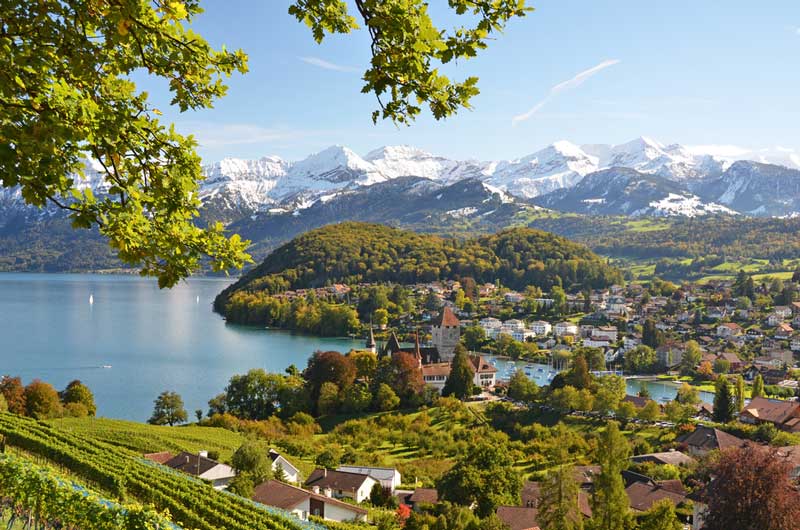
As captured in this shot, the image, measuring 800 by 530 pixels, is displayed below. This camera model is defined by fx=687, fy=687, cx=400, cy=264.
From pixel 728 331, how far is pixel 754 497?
51319 millimetres

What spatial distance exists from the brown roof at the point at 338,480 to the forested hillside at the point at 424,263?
209ft

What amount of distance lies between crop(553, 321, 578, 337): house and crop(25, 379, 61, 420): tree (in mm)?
45972

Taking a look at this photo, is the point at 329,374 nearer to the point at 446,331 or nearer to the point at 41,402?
the point at 41,402

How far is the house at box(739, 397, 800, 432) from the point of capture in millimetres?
29292

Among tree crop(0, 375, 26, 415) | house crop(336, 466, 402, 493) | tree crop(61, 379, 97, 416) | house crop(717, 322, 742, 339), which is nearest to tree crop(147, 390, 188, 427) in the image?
tree crop(61, 379, 97, 416)

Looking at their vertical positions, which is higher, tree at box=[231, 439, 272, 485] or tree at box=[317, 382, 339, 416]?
tree at box=[231, 439, 272, 485]

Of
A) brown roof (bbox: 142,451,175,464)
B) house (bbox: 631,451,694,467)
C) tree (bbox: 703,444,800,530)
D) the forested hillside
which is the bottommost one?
house (bbox: 631,451,694,467)

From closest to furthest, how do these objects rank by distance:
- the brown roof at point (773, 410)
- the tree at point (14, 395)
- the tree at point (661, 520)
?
the tree at point (661, 520) → the tree at point (14, 395) → the brown roof at point (773, 410)

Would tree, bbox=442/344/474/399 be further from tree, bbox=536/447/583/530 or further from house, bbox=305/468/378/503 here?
tree, bbox=536/447/583/530

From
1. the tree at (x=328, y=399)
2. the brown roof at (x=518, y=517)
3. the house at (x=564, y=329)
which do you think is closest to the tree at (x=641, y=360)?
the house at (x=564, y=329)

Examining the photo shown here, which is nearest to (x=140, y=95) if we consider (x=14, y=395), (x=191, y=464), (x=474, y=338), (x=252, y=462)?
(x=252, y=462)

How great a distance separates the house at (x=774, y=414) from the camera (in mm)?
29292

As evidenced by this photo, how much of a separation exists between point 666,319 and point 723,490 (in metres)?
57.4

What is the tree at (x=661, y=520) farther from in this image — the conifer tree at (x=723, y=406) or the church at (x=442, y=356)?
the church at (x=442, y=356)
